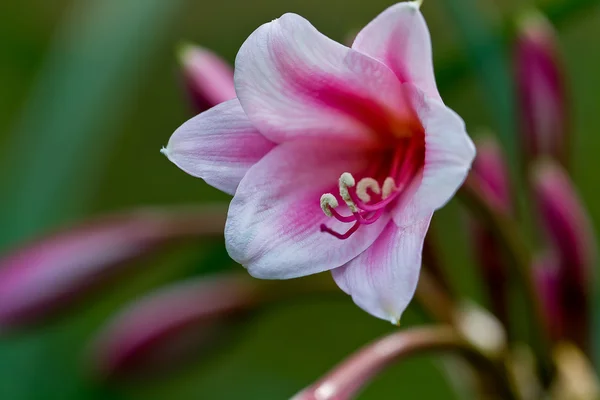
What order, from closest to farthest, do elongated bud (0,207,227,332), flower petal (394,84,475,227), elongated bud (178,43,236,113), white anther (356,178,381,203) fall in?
flower petal (394,84,475,227), white anther (356,178,381,203), elongated bud (178,43,236,113), elongated bud (0,207,227,332)

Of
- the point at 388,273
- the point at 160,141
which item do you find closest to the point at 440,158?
the point at 388,273

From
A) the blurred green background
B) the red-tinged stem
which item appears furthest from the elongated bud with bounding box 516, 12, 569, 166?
the red-tinged stem

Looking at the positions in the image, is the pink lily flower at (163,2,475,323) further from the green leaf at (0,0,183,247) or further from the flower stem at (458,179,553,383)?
the green leaf at (0,0,183,247)

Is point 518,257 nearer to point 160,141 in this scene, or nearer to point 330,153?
point 330,153

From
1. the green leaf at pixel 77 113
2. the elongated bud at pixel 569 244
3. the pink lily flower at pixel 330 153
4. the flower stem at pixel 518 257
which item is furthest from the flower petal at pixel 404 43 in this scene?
the green leaf at pixel 77 113

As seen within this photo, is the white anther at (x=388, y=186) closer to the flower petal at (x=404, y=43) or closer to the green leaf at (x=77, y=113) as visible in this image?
the flower petal at (x=404, y=43)

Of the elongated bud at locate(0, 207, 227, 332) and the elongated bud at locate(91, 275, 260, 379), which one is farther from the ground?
the elongated bud at locate(0, 207, 227, 332)

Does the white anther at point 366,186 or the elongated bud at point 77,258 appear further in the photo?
the elongated bud at point 77,258
